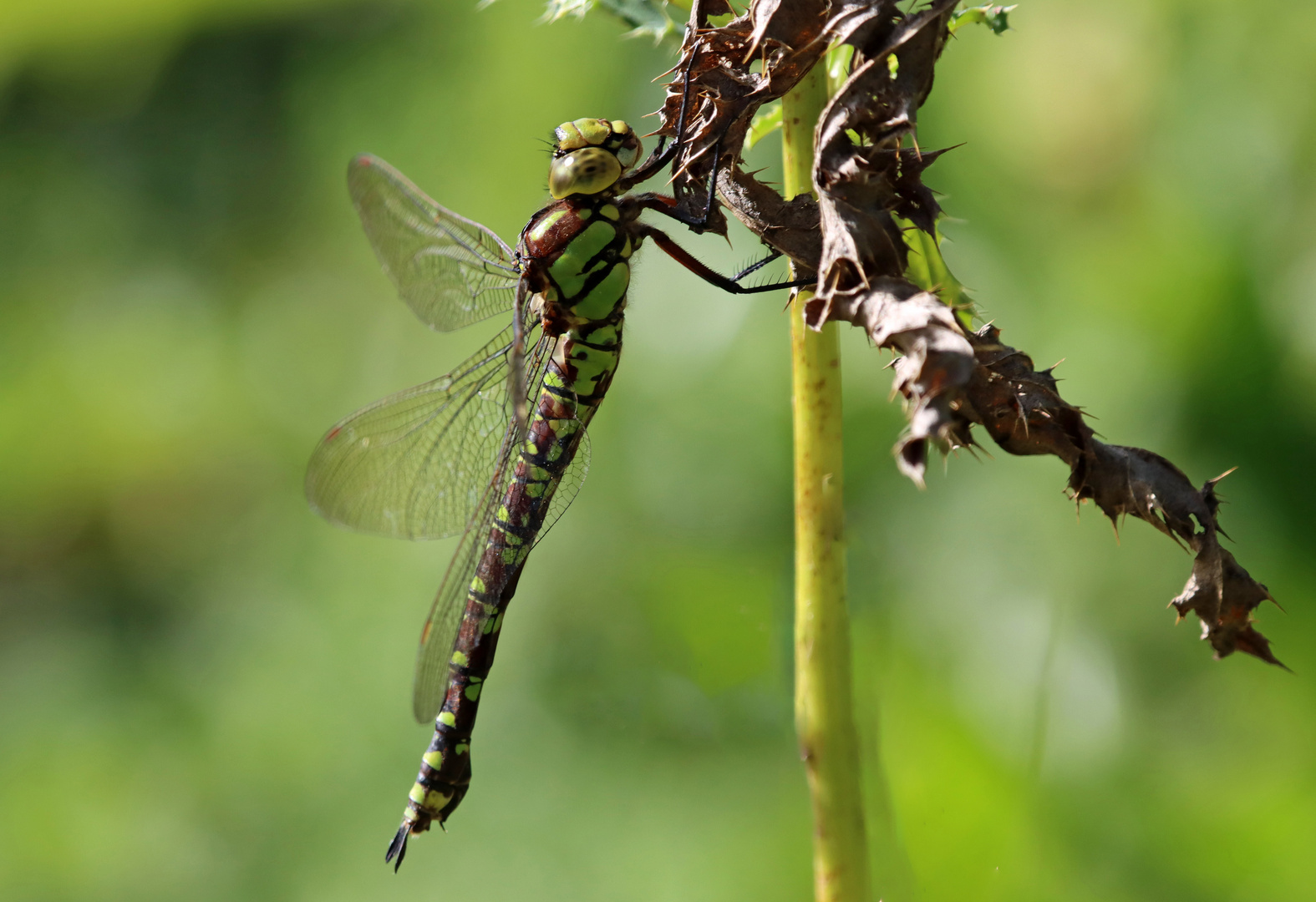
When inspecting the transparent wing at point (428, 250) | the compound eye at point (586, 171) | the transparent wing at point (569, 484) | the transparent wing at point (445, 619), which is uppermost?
the transparent wing at point (428, 250)

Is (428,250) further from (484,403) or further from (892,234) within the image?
(892,234)

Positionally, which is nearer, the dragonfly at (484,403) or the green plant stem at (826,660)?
the green plant stem at (826,660)

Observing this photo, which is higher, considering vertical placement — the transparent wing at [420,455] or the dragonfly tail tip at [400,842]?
the transparent wing at [420,455]

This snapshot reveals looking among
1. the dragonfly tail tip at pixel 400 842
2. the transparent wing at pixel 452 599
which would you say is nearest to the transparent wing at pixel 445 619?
the transparent wing at pixel 452 599

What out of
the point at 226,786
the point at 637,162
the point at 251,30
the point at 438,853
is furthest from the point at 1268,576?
the point at 251,30

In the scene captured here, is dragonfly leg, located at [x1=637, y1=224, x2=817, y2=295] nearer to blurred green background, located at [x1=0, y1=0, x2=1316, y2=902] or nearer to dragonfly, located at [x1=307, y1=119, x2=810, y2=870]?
dragonfly, located at [x1=307, y1=119, x2=810, y2=870]

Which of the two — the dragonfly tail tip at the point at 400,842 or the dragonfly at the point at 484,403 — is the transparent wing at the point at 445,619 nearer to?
the dragonfly at the point at 484,403
